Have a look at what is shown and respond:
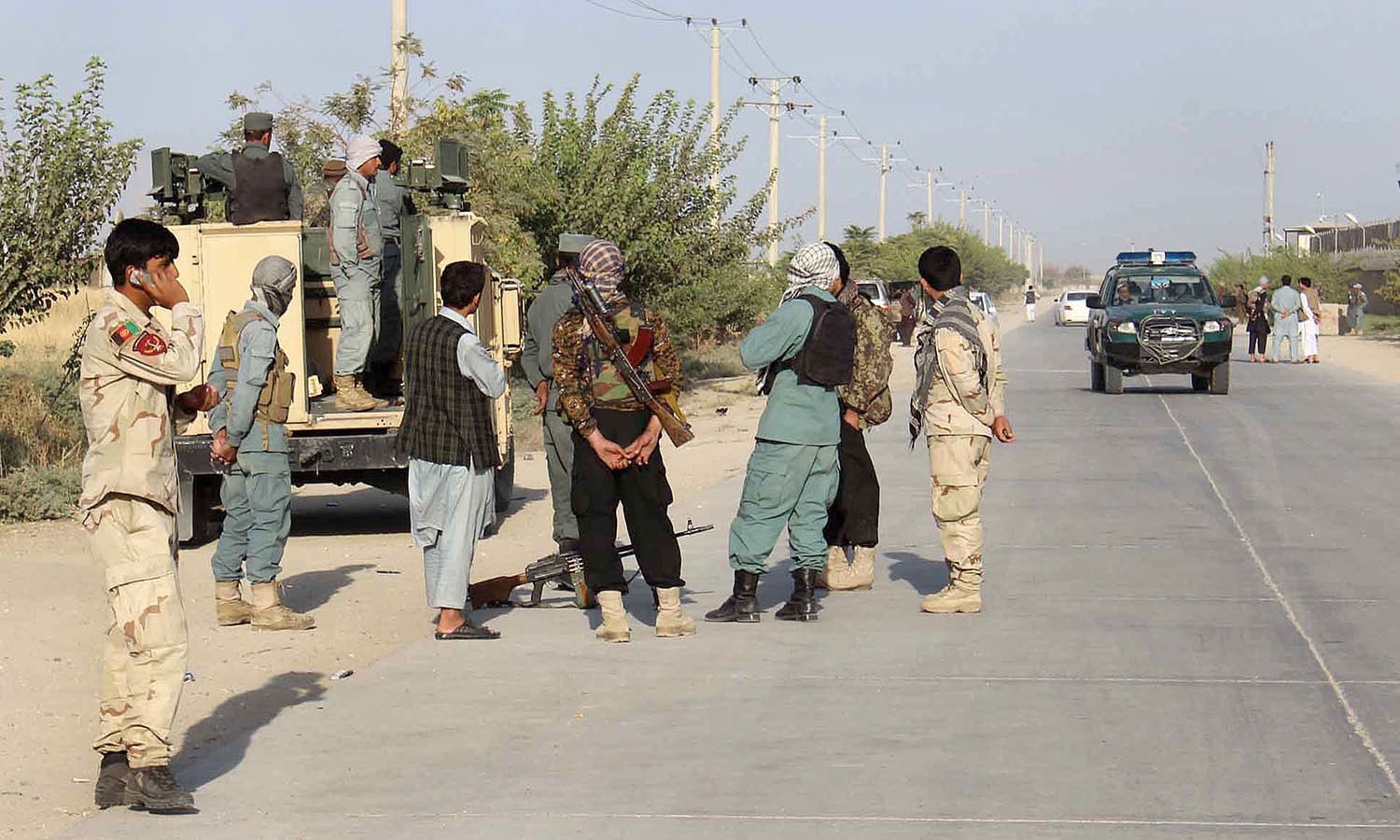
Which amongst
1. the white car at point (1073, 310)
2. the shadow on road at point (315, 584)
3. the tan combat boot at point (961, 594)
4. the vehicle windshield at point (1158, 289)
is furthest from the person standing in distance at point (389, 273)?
the white car at point (1073, 310)

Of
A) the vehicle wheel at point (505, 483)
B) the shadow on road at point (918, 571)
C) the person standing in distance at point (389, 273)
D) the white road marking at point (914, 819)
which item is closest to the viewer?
the white road marking at point (914, 819)

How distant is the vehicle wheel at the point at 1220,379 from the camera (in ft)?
87.6

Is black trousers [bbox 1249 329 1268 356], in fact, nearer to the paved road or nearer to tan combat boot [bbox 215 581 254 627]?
the paved road

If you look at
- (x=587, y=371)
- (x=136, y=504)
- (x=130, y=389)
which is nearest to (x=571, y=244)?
(x=587, y=371)

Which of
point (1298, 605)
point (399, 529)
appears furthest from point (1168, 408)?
point (1298, 605)

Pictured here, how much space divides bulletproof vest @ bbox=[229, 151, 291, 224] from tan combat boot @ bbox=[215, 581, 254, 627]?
4122mm

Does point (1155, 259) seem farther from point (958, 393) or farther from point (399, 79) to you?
point (958, 393)

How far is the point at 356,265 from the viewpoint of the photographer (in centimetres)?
1253

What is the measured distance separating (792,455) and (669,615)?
A: 1.04 m

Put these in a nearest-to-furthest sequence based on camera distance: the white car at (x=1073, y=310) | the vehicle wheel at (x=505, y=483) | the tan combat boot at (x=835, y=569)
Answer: the tan combat boot at (x=835, y=569) < the vehicle wheel at (x=505, y=483) < the white car at (x=1073, y=310)

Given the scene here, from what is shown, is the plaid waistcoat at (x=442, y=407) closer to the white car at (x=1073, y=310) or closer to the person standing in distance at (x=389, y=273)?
the person standing in distance at (x=389, y=273)

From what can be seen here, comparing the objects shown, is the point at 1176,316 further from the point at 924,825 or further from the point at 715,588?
the point at 924,825

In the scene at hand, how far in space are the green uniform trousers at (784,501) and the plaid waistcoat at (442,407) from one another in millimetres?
1388

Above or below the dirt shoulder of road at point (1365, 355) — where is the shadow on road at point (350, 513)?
below
